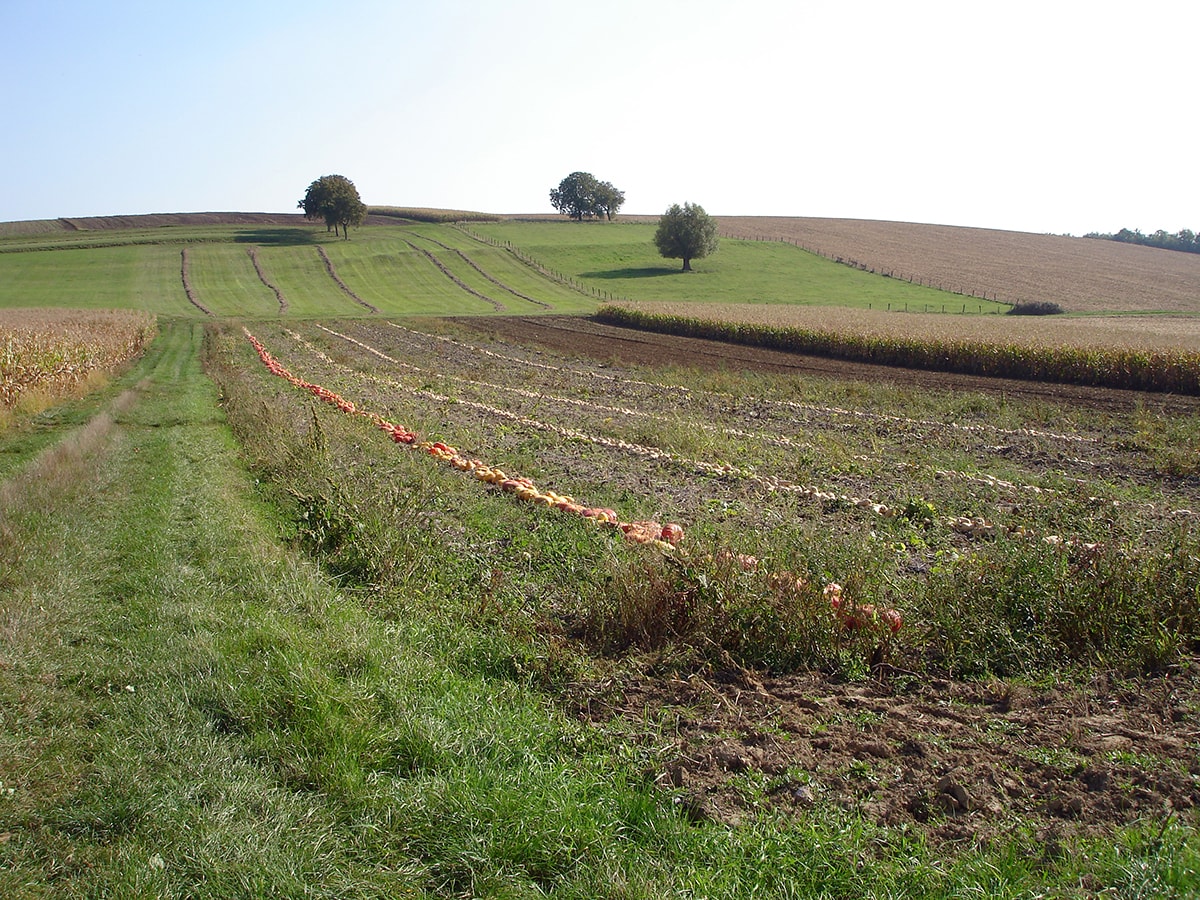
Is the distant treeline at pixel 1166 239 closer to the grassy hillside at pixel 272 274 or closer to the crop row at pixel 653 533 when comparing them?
the grassy hillside at pixel 272 274

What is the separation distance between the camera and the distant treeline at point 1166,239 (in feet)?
322

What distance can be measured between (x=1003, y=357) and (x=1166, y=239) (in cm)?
10406

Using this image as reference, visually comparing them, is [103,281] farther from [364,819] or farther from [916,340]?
[364,819]

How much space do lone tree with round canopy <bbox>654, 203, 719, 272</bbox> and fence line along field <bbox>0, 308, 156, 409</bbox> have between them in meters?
50.3

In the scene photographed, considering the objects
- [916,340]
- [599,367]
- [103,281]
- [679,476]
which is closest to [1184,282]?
[916,340]

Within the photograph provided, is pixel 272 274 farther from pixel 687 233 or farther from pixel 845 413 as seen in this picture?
pixel 845 413

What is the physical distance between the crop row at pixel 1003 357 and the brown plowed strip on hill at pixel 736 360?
1.40 m

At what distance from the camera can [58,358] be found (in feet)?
66.0

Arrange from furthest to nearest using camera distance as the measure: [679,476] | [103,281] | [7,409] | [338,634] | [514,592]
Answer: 1. [103,281]
2. [7,409]
3. [679,476]
4. [514,592]
5. [338,634]

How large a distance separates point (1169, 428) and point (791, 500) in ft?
34.5

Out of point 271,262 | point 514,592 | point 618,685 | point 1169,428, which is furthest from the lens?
point 271,262

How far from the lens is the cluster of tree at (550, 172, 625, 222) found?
115 metres

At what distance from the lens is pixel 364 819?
358 centimetres

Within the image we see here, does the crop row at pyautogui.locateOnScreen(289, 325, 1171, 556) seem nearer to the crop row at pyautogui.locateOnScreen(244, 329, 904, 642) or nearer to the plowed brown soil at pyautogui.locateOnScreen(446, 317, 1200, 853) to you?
the crop row at pyautogui.locateOnScreen(244, 329, 904, 642)
